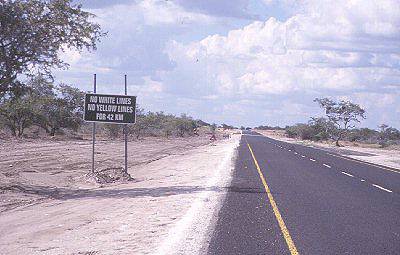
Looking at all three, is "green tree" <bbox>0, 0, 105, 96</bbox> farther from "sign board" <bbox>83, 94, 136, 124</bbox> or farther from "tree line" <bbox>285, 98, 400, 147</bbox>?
"tree line" <bbox>285, 98, 400, 147</bbox>

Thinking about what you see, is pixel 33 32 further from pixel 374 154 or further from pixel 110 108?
pixel 374 154

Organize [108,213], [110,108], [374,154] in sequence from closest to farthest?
[108,213] < [110,108] < [374,154]

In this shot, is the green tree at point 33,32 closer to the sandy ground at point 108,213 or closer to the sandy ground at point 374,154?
the sandy ground at point 108,213

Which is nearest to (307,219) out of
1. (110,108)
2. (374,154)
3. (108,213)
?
(108,213)

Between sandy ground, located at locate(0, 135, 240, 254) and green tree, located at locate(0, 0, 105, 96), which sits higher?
green tree, located at locate(0, 0, 105, 96)

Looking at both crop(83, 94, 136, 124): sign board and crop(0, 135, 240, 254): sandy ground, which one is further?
crop(83, 94, 136, 124): sign board

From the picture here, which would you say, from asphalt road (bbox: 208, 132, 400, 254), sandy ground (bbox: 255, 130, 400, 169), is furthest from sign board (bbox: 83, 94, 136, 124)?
sandy ground (bbox: 255, 130, 400, 169)

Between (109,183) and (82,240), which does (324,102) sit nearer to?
(109,183)

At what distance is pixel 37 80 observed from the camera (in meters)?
19.7

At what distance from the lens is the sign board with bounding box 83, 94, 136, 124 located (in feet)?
75.4

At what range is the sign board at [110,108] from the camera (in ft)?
75.4

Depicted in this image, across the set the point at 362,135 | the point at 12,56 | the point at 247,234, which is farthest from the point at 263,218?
the point at 362,135

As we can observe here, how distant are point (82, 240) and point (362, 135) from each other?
132421 millimetres

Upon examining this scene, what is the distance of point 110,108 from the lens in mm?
23156
